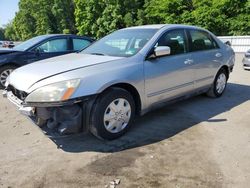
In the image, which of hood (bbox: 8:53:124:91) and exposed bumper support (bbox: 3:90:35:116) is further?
hood (bbox: 8:53:124:91)

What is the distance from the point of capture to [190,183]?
3.10 m

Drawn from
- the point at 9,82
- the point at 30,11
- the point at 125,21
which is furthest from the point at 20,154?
the point at 30,11

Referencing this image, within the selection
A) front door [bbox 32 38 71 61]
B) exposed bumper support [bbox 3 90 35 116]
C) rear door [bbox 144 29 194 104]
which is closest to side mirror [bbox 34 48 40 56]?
front door [bbox 32 38 71 61]

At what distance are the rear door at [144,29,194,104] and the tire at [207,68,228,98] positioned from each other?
1.02 meters

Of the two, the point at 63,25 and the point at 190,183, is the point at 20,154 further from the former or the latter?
the point at 63,25

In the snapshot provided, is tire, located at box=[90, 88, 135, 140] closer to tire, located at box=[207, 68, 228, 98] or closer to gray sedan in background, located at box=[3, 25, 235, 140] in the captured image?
gray sedan in background, located at box=[3, 25, 235, 140]

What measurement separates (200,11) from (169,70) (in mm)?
27717

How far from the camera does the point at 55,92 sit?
11.7ft

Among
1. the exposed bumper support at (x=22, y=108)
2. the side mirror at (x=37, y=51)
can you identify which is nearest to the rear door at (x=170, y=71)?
the exposed bumper support at (x=22, y=108)

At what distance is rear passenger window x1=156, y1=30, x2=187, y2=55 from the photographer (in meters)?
4.81

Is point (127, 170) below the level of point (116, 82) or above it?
below

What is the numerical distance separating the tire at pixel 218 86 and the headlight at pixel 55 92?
3.56m

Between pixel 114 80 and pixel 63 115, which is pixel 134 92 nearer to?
pixel 114 80

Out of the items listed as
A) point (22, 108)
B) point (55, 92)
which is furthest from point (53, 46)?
point (55, 92)
